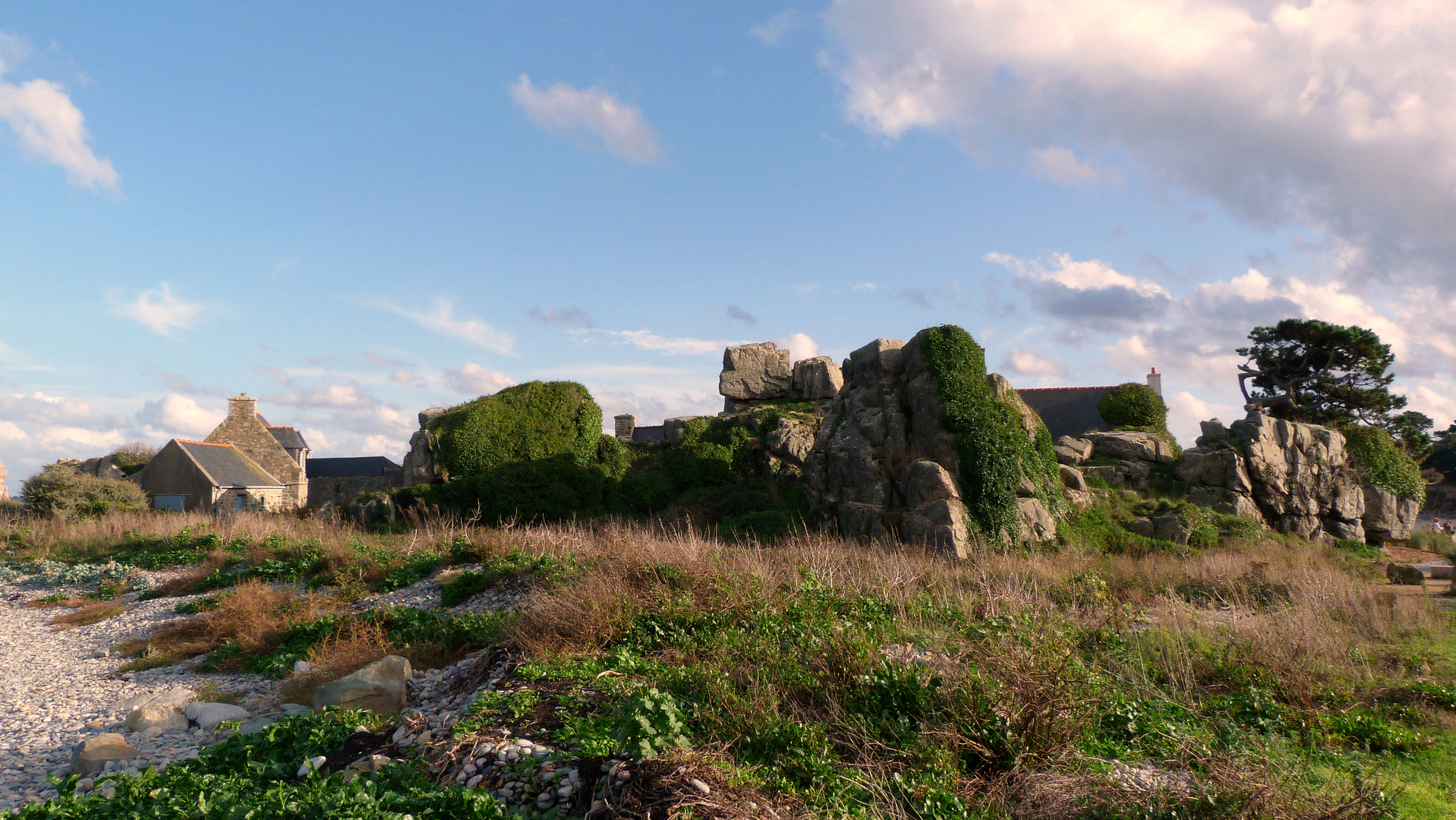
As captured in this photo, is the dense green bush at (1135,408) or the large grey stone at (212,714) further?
the dense green bush at (1135,408)

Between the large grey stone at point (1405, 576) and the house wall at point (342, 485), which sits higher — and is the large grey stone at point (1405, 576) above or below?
below

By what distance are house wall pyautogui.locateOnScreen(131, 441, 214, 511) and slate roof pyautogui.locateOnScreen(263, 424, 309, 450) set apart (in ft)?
22.6

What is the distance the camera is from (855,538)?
555 inches

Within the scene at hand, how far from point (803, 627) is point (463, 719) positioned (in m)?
2.59

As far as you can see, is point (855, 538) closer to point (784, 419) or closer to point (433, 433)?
point (784, 419)

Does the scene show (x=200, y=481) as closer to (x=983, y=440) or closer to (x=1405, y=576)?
(x=983, y=440)

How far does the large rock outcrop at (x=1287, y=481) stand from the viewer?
18.0 m

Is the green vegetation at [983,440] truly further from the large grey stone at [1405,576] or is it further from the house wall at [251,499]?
the house wall at [251,499]

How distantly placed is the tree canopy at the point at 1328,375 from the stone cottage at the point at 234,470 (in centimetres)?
3386

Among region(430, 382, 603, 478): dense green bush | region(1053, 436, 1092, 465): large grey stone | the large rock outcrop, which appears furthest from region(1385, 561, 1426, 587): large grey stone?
region(430, 382, 603, 478): dense green bush

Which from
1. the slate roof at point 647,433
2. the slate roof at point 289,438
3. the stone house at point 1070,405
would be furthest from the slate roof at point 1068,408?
the slate roof at point 289,438

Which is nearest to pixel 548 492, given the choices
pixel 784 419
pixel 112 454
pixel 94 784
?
pixel 784 419

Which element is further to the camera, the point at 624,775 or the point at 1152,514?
the point at 1152,514

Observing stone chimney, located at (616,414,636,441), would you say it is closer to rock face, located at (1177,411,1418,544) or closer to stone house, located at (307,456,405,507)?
stone house, located at (307,456,405,507)
